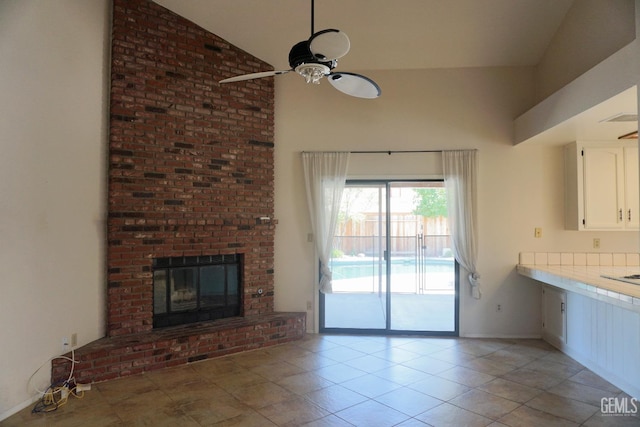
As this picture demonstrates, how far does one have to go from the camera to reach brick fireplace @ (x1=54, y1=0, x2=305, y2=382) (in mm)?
3859

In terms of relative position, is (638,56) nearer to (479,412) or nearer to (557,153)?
(557,153)

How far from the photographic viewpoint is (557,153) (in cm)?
473

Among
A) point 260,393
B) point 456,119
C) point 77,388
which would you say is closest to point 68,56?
point 77,388

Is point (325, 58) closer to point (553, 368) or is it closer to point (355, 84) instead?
point (355, 84)

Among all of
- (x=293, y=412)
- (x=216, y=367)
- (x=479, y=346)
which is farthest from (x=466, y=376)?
(x=216, y=367)

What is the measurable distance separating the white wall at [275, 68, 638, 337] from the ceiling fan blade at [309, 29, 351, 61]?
2635 mm

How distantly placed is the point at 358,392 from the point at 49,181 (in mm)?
3145

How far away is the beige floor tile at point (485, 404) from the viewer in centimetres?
293

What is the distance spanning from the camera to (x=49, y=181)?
3.22m

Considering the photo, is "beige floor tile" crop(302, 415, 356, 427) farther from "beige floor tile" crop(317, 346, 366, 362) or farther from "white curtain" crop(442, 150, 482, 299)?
"white curtain" crop(442, 150, 482, 299)

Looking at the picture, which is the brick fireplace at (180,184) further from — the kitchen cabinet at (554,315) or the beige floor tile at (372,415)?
the kitchen cabinet at (554,315)

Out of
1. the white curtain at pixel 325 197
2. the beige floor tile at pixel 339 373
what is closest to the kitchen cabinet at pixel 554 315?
the beige floor tile at pixel 339 373

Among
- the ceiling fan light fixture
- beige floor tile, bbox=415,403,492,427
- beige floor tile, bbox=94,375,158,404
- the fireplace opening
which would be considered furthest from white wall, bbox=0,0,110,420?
beige floor tile, bbox=415,403,492,427

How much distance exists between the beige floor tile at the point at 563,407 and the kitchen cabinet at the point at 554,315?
1.30m
